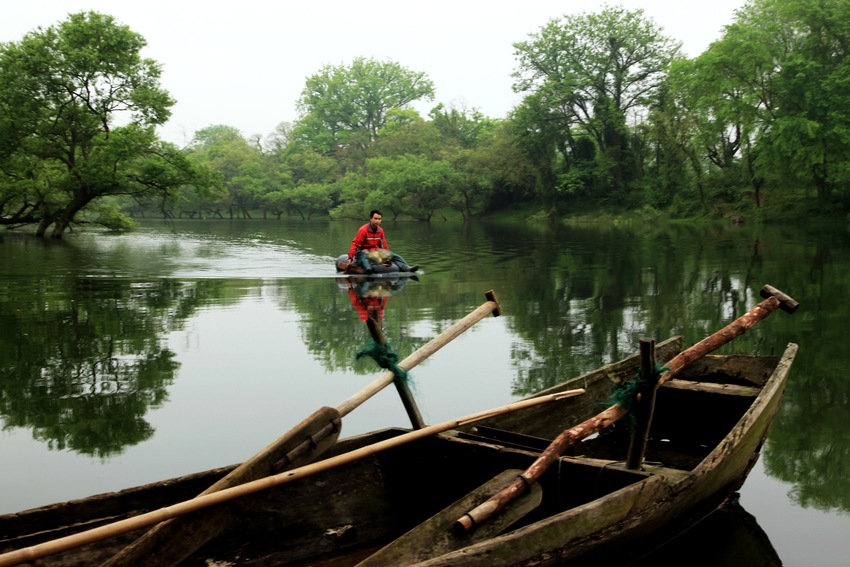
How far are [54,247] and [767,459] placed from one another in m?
31.9

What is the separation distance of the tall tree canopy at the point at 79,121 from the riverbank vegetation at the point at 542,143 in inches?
3.0

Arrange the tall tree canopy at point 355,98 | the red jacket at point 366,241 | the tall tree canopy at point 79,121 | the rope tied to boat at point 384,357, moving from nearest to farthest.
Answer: the rope tied to boat at point 384,357, the red jacket at point 366,241, the tall tree canopy at point 79,121, the tall tree canopy at point 355,98

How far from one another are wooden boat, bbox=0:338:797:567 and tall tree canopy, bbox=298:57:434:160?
317ft

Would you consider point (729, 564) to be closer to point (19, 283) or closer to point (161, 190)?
point (19, 283)

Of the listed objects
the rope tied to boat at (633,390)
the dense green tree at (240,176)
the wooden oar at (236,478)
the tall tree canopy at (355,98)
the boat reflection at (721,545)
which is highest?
the tall tree canopy at (355,98)

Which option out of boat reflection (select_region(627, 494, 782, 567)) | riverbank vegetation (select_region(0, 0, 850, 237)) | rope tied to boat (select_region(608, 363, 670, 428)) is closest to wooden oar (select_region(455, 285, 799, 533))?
rope tied to boat (select_region(608, 363, 670, 428))

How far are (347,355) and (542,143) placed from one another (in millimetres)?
51982

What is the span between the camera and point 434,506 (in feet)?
16.8

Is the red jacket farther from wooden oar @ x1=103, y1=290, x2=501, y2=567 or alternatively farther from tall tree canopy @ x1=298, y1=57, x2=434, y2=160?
tall tree canopy @ x1=298, y1=57, x2=434, y2=160

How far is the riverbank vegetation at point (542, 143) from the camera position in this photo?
116 feet

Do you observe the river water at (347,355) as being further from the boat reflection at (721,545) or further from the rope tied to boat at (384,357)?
the rope tied to boat at (384,357)

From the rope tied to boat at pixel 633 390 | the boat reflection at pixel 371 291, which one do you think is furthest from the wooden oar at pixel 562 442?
the boat reflection at pixel 371 291

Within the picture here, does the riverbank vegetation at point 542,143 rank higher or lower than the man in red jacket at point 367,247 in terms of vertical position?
higher

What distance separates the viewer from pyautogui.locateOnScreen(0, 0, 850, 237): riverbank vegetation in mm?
35312
